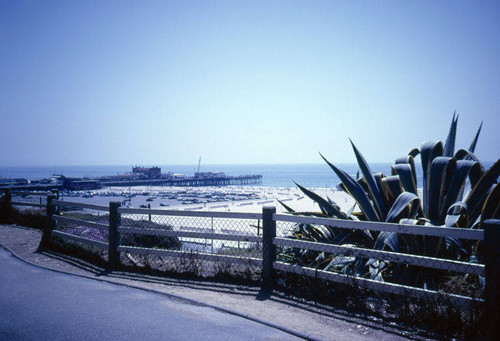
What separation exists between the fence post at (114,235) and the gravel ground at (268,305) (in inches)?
11.3

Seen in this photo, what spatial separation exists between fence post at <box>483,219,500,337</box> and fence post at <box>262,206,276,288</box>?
2.96 meters

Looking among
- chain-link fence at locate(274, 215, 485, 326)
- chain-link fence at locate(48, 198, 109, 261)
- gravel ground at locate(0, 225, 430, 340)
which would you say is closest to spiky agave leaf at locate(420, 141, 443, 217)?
chain-link fence at locate(274, 215, 485, 326)

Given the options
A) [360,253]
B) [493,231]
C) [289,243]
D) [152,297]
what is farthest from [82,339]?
[493,231]

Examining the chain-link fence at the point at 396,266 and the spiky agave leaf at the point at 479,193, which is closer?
the chain-link fence at the point at 396,266

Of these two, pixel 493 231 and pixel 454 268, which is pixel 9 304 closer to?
pixel 454 268

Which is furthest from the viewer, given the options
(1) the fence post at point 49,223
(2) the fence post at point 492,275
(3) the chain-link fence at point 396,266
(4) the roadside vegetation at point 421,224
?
(1) the fence post at point 49,223

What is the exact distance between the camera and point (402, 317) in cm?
449

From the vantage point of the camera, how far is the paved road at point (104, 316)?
415 centimetres

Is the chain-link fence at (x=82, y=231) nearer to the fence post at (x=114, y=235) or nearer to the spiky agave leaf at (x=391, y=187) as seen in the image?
the fence post at (x=114, y=235)

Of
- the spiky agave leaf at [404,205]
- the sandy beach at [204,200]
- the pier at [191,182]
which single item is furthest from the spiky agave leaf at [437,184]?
the pier at [191,182]

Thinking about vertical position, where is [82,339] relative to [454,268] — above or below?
below

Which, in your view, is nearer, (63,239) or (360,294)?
(360,294)

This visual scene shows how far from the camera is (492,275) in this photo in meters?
3.79

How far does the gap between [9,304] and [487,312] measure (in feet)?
20.0
